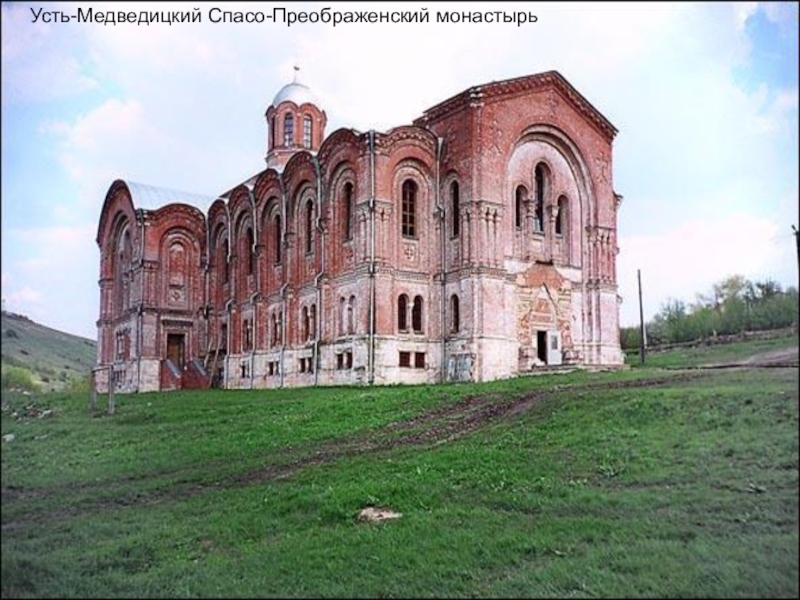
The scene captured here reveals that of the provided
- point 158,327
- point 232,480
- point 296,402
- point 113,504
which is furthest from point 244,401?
point 158,327

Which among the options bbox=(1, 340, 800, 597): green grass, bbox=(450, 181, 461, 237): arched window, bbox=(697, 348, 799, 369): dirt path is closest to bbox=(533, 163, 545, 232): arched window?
bbox=(450, 181, 461, 237): arched window

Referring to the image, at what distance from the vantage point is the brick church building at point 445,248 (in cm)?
2944

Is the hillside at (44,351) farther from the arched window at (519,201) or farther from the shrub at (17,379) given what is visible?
the arched window at (519,201)

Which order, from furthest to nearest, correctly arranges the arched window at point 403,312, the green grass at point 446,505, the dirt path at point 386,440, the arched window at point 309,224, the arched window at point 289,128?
1. the arched window at point 289,128
2. the arched window at point 309,224
3. the arched window at point 403,312
4. the dirt path at point 386,440
5. the green grass at point 446,505

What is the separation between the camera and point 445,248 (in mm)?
30859

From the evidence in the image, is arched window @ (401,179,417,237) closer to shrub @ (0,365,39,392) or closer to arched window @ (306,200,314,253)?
arched window @ (306,200,314,253)

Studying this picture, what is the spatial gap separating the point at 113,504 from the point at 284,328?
25.2 m

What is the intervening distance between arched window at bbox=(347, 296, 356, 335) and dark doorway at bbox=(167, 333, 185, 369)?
1539 cm

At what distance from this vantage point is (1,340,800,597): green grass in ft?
20.1

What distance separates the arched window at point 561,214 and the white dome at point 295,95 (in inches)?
816

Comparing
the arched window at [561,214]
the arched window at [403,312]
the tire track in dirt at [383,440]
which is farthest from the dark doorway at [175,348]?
the tire track in dirt at [383,440]

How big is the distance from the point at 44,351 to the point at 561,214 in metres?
27.3

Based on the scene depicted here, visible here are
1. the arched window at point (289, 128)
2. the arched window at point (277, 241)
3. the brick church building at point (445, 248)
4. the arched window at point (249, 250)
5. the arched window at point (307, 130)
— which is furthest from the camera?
the arched window at point (307, 130)

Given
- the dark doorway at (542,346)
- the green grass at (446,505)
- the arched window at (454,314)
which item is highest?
the arched window at (454,314)
